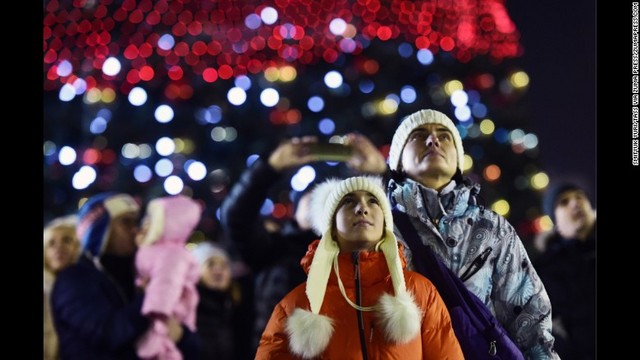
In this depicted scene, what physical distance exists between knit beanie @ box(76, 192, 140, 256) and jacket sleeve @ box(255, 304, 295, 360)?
39.4 inches

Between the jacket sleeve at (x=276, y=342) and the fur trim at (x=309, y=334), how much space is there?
1.0 inches

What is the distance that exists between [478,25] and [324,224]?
1226mm

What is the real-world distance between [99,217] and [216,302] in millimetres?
586

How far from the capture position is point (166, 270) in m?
3.66

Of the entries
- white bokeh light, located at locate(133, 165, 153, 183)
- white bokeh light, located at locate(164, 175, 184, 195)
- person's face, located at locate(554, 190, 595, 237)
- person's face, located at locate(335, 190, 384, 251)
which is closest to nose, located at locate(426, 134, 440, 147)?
person's face, located at locate(335, 190, 384, 251)

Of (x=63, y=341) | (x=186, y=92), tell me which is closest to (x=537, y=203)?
(x=186, y=92)

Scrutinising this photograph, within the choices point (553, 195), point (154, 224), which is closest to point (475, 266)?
point (553, 195)

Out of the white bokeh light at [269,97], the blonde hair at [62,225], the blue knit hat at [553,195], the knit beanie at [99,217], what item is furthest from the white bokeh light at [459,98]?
the blonde hair at [62,225]

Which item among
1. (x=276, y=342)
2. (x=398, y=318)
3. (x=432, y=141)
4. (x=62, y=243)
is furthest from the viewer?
(x=62, y=243)

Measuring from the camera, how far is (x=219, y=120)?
3.74 meters

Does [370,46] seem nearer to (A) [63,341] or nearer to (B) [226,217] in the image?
(B) [226,217]

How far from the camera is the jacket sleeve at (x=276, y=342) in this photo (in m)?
2.91

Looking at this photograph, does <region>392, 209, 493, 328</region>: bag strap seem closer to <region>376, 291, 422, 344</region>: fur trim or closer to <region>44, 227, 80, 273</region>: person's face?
<region>376, 291, 422, 344</region>: fur trim

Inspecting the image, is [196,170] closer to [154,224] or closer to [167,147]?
[167,147]
